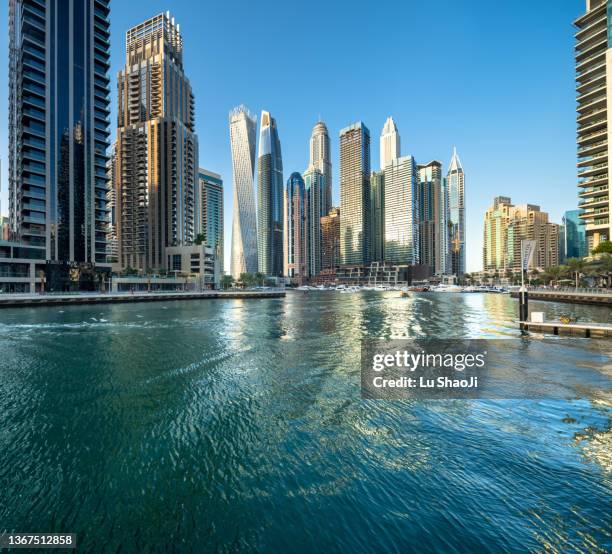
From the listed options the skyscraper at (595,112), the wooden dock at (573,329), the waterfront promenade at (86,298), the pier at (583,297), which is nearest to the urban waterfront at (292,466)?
the wooden dock at (573,329)

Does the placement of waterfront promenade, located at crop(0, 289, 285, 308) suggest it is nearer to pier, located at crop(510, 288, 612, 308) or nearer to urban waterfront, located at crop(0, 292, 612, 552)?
urban waterfront, located at crop(0, 292, 612, 552)

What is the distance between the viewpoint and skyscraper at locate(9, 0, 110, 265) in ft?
318

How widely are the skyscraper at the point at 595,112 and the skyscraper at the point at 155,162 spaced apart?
166m

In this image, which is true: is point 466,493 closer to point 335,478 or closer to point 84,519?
point 335,478

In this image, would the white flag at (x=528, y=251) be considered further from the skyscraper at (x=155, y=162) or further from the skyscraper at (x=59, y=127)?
the skyscraper at (x=155, y=162)

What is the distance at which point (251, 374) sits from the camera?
20828 millimetres

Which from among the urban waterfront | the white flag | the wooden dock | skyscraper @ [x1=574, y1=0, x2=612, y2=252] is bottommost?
the urban waterfront

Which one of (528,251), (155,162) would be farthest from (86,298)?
(155,162)

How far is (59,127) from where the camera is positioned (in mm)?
101500

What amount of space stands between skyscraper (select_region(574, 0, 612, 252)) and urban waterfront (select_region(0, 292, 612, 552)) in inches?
3891

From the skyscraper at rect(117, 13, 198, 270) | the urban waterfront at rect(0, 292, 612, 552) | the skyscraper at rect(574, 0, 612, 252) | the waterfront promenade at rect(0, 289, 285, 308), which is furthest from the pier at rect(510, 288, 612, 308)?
the skyscraper at rect(117, 13, 198, 270)

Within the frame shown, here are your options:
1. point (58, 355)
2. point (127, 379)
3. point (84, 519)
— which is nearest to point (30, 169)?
point (58, 355)

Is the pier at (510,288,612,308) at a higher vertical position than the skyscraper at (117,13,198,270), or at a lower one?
lower

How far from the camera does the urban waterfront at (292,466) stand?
7.62 meters
